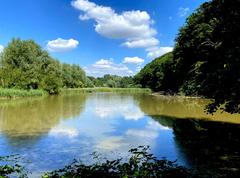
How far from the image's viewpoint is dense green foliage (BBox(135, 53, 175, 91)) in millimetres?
75569

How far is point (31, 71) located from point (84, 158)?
50.6m

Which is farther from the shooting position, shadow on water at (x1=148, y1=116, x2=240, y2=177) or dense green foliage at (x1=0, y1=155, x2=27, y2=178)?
shadow on water at (x1=148, y1=116, x2=240, y2=177)

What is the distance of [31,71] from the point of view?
5875 cm

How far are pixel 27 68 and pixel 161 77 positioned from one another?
125 ft

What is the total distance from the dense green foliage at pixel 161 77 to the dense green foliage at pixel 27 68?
24663mm

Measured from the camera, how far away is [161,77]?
85.1m

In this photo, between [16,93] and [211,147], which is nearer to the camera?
[211,147]

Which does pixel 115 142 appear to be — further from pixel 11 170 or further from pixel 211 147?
pixel 11 170

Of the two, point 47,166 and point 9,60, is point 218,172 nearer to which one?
point 47,166

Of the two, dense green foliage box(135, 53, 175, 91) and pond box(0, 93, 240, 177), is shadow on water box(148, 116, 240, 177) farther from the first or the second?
dense green foliage box(135, 53, 175, 91)

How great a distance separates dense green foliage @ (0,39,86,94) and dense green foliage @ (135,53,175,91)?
80.9ft

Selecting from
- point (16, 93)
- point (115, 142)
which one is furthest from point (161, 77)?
point (115, 142)

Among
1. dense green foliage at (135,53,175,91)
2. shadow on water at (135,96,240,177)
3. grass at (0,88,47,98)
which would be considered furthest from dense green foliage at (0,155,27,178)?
dense green foliage at (135,53,175,91)

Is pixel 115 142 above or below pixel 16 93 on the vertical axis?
below
